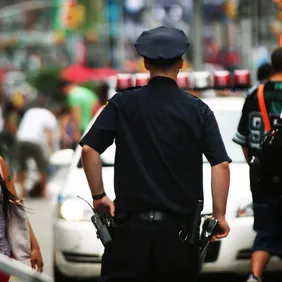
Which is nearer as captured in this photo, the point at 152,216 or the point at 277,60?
the point at 152,216

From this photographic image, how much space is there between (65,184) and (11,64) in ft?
289

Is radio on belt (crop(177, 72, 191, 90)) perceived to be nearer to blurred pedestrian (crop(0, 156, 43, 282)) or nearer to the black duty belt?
blurred pedestrian (crop(0, 156, 43, 282))

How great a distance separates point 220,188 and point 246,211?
2953 millimetres

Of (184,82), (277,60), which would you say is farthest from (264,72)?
(277,60)

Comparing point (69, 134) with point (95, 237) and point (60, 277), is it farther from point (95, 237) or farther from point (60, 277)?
point (95, 237)

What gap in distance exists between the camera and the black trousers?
5.29 metres

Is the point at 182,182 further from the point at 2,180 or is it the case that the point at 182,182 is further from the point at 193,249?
the point at 2,180

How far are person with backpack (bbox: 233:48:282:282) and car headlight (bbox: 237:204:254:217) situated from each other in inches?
20.3

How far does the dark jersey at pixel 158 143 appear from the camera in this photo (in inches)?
210

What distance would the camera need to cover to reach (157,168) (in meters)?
5.34

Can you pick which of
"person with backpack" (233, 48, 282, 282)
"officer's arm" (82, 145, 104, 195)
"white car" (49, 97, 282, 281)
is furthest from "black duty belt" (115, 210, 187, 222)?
"white car" (49, 97, 282, 281)

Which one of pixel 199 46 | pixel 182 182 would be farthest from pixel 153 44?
pixel 199 46

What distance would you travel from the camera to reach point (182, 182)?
534cm

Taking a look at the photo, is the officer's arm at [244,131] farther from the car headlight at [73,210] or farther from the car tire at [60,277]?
the car tire at [60,277]
